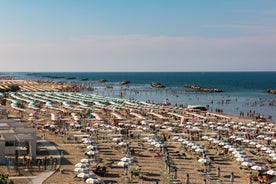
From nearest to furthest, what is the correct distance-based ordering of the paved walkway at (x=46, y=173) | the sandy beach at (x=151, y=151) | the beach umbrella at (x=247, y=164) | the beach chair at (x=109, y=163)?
the paved walkway at (x=46, y=173)
the sandy beach at (x=151, y=151)
the beach umbrella at (x=247, y=164)
the beach chair at (x=109, y=163)

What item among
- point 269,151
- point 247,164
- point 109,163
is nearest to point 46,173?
point 109,163

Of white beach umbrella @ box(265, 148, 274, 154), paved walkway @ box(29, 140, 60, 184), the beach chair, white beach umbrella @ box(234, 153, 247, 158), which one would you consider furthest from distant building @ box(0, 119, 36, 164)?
white beach umbrella @ box(265, 148, 274, 154)

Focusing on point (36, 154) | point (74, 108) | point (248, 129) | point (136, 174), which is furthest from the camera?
point (74, 108)

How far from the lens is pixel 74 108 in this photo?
56.8 m

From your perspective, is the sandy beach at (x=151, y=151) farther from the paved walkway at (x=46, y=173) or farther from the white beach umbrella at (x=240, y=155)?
the paved walkway at (x=46, y=173)

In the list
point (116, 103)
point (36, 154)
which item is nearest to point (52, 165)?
point (36, 154)

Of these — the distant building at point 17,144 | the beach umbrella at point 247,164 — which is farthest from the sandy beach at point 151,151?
the distant building at point 17,144

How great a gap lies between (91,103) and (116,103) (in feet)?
15.1

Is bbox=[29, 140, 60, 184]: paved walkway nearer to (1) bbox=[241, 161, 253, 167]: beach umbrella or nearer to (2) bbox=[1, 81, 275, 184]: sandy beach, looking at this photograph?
(2) bbox=[1, 81, 275, 184]: sandy beach

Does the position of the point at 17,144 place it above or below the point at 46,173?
above

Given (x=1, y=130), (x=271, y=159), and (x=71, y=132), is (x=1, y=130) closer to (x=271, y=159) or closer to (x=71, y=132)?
(x=71, y=132)

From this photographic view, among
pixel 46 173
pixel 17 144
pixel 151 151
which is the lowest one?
pixel 151 151

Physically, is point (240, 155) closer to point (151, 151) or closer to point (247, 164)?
point (247, 164)

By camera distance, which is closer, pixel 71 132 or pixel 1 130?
pixel 1 130
